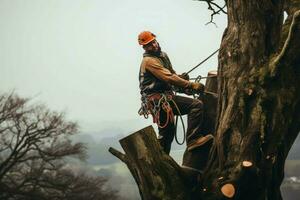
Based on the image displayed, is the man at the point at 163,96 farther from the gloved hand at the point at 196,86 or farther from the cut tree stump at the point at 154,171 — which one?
the cut tree stump at the point at 154,171

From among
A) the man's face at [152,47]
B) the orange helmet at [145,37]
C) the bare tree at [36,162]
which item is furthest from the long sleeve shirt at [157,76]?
the bare tree at [36,162]

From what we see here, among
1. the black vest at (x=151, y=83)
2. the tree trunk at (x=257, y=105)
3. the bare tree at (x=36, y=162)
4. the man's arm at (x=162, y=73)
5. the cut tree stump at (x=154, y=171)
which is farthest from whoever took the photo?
the bare tree at (x=36, y=162)

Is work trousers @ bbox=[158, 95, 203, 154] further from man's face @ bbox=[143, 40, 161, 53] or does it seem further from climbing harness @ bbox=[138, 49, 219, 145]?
man's face @ bbox=[143, 40, 161, 53]

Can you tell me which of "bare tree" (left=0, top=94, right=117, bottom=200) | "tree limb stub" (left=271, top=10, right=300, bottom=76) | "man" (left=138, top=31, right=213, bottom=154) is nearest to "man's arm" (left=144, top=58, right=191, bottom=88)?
"man" (left=138, top=31, right=213, bottom=154)

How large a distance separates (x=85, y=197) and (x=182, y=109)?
24712 millimetres

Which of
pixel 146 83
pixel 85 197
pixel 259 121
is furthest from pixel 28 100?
pixel 259 121

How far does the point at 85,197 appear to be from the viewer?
28.7 m

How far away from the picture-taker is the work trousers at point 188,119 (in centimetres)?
535

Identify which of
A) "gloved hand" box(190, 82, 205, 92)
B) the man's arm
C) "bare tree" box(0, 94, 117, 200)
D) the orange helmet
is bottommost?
"gloved hand" box(190, 82, 205, 92)

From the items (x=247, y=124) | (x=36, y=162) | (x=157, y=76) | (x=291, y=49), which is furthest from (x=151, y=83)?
(x=36, y=162)

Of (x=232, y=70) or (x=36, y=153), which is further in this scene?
(x=36, y=153)

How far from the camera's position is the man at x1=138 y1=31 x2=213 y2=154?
17.6ft

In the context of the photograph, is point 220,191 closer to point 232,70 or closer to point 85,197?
point 232,70

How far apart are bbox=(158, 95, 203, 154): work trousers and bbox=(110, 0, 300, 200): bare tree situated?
2.35ft
